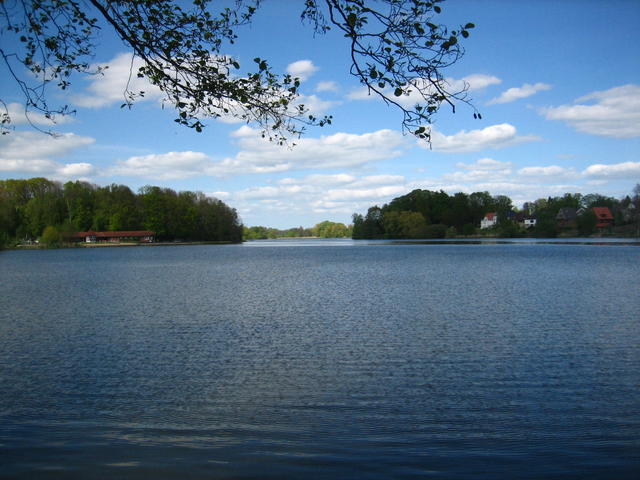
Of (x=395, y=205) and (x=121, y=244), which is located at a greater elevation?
(x=395, y=205)

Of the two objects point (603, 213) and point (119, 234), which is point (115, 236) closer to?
point (119, 234)

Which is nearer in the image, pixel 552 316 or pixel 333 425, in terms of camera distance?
pixel 333 425

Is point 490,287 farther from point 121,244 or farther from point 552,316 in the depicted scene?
point 121,244

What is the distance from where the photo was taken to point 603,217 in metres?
141

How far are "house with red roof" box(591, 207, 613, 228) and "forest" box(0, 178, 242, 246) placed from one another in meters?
104

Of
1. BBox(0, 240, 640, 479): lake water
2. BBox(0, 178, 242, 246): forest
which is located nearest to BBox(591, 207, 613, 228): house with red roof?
BBox(0, 178, 242, 246): forest

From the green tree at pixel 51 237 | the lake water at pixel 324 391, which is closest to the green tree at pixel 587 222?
the lake water at pixel 324 391

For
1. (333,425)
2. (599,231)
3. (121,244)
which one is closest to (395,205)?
(599,231)

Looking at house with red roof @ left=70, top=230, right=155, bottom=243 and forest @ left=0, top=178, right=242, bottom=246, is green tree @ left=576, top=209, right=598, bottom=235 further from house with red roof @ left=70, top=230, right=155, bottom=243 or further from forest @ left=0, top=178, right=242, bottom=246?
house with red roof @ left=70, top=230, right=155, bottom=243

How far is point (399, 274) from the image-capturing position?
36.6m

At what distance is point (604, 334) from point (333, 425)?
33.1 feet

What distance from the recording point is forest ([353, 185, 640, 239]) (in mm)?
150125

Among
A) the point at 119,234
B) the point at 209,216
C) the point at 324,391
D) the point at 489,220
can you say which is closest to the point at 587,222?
the point at 489,220

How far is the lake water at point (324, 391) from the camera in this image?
638cm
